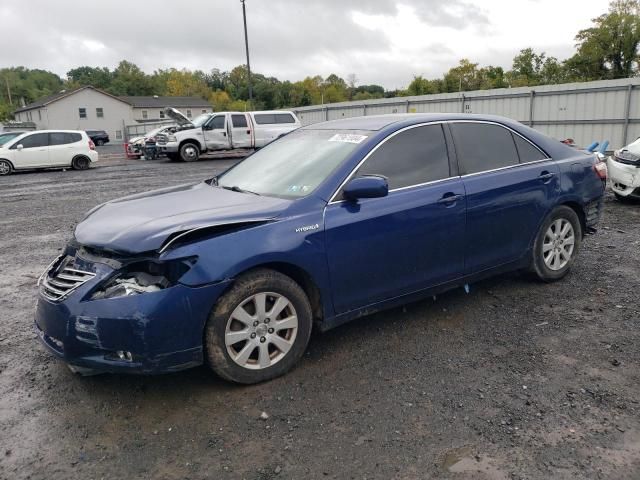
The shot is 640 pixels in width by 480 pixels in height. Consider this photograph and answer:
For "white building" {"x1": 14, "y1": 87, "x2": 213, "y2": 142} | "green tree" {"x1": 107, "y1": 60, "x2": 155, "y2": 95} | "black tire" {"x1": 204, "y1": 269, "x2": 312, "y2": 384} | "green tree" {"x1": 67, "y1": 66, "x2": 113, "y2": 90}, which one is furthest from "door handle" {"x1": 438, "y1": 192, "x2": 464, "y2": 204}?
"green tree" {"x1": 67, "y1": 66, "x2": 113, "y2": 90}

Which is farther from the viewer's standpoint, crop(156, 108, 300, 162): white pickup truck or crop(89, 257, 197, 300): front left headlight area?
crop(156, 108, 300, 162): white pickup truck

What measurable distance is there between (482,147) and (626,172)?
20.0 feet

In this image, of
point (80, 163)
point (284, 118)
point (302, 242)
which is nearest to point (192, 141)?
point (284, 118)

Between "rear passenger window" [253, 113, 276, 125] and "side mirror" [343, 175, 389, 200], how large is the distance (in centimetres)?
1998

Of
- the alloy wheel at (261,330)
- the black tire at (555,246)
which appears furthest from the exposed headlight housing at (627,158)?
the alloy wheel at (261,330)

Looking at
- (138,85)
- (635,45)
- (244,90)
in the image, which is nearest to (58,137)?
(635,45)

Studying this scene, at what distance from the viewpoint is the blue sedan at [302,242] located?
309 cm

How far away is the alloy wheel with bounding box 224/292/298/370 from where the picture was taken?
3275 millimetres

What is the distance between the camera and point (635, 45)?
5444 centimetres

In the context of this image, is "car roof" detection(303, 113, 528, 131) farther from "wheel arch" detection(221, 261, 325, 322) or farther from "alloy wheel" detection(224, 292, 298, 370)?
"alloy wheel" detection(224, 292, 298, 370)

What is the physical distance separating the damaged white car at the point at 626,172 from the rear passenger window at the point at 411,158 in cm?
641

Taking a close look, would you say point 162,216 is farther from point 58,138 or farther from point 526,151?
point 58,138

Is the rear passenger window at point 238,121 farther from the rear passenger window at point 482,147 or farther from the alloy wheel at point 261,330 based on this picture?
the alloy wheel at point 261,330

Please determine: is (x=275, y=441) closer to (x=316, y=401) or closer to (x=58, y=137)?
(x=316, y=401)
